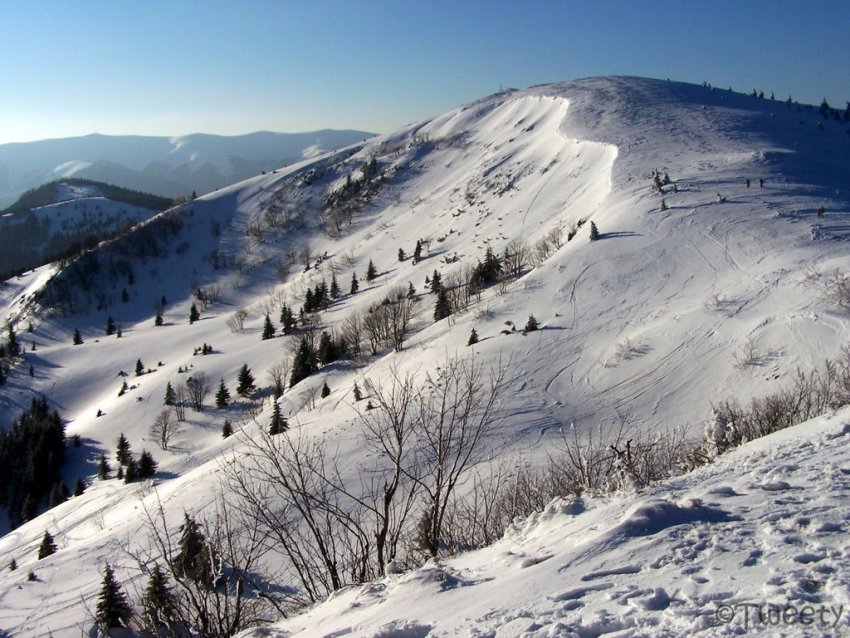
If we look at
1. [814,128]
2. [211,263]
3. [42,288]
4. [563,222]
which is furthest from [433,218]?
[42,288]

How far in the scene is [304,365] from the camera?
43.2 meters

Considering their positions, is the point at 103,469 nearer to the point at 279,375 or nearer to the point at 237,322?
the point at 279,375

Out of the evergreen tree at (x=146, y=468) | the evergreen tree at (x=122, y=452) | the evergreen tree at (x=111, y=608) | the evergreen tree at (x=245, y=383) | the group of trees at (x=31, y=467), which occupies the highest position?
the evergreen tree at (x=111, y=608)

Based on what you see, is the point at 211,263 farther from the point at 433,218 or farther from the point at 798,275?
the point at 798,275

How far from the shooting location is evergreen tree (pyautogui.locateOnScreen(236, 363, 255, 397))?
1847 inches

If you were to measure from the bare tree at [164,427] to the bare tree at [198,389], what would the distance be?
2067 mm

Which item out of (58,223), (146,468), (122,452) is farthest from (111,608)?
(58,223)

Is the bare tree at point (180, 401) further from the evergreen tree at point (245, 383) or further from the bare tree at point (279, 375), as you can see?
the bare tree at point (279, 375)

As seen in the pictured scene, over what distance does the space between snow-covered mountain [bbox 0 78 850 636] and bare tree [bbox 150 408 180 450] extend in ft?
2.91

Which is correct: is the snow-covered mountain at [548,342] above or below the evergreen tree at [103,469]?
above

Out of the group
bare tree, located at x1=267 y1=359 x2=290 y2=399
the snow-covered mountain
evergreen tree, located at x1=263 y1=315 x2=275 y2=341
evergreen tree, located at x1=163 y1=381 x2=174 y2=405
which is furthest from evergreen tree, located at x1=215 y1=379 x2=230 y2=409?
evergreen tree, located at x1=263 y1=315 x2=275 y2=341

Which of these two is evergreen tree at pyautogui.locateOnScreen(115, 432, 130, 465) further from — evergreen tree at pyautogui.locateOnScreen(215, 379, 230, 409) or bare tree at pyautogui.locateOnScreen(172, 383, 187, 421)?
evergreen tree at pyautogui.locateOnScreen(215, 379, 230, 409)

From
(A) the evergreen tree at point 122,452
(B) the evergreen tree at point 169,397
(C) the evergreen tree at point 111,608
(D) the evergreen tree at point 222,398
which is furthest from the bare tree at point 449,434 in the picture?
(B) the evergreen tree at point 169,397

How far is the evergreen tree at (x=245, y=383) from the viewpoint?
46.9 m
